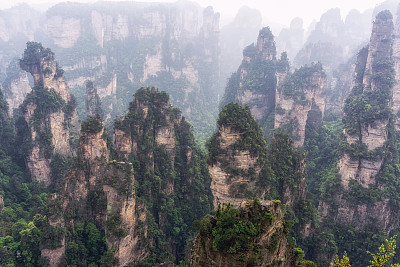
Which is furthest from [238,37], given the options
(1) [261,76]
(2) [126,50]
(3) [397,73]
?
(3) [397,73]

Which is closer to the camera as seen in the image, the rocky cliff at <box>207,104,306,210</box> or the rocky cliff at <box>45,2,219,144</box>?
the rocky cliff at <box>207,104,306,210</box>

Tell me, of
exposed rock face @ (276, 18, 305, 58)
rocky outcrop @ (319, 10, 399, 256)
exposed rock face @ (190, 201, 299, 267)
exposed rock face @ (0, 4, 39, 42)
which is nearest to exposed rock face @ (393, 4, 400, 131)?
rocky outcrop @ (319, 10, 399, 256)

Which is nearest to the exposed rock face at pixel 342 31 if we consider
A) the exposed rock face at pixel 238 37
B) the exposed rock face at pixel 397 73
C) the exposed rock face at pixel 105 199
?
the exposed rock face at pixel 238 37

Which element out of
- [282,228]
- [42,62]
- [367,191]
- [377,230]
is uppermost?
[42,62]

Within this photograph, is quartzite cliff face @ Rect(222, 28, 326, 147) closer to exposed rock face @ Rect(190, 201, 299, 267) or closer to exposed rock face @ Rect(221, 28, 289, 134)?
exposed rock face @ Rect(221, 28, 289, 134)

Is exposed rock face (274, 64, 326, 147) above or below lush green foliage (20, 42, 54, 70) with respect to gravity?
below

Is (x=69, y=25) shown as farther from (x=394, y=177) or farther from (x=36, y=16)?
(x=394, y=177)

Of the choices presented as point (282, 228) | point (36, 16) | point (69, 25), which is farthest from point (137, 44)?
point (282, 228)
